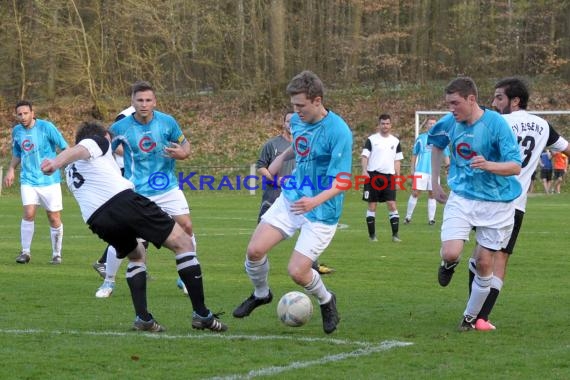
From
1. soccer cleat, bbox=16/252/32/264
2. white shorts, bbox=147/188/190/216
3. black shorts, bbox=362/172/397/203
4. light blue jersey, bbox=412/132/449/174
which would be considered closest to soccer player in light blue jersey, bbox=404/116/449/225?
light blue jersey, bbox=412/132/449/174

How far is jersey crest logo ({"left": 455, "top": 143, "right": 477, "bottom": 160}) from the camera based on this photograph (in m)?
7.50

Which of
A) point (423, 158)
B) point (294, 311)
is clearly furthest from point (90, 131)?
point (423, 158)

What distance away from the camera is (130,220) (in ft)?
24.1

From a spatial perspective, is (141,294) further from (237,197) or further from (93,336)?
(237,197)

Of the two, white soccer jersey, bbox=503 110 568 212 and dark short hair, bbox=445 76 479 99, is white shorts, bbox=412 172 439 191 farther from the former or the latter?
dark short hair, bbox=445 76 479 99

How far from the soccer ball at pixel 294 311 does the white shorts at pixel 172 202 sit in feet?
9.01

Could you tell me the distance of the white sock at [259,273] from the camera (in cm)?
765

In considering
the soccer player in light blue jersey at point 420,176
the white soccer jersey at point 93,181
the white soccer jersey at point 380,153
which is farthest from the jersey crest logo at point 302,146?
the soccer player in light blue jersey at point 420,176

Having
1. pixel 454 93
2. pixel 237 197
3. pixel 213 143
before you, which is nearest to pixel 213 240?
pixel 454 93

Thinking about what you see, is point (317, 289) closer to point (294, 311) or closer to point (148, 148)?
point (294, 311)

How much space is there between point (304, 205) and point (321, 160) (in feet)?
1.64

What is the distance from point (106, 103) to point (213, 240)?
28056 mm

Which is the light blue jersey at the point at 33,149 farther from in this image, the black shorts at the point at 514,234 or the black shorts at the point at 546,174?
the black shorts at the point at 546,174

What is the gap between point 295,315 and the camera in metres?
7.53
